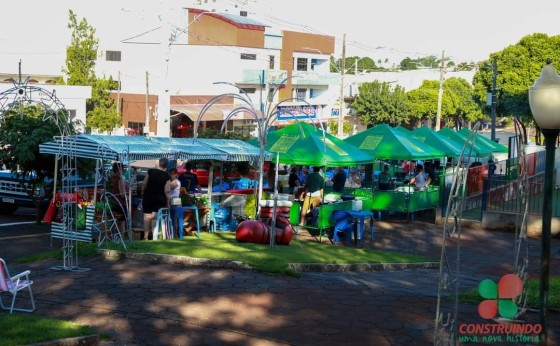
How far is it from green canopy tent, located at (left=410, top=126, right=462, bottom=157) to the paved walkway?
14.6m

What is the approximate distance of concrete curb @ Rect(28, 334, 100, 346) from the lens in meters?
6.77

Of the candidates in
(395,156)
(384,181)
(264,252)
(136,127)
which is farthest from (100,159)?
(136,127)

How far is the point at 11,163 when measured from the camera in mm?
17906

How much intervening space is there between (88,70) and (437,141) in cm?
2586

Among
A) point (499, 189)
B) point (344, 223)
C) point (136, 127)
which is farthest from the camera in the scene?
point (136, 127)

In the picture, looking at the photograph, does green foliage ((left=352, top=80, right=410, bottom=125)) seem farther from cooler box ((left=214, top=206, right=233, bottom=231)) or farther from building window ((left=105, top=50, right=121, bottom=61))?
cooler box ((left=214, top=206, right=233, bottom=231))

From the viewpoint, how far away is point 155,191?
13680 millimetres

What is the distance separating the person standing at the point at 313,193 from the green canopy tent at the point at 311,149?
0.41 metres

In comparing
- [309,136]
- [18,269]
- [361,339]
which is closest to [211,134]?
[309,136]

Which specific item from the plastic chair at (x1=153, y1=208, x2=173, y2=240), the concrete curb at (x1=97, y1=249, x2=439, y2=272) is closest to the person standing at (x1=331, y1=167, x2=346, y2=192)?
the plastic chair at (x1=153, y1=208, x2=173, y2=240)

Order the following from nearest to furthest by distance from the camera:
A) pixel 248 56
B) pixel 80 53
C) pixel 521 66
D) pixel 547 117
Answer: pixel 547 117, pixel 521 66, pixel 80 53, pixel 248 56

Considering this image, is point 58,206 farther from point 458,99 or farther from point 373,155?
point 458,99

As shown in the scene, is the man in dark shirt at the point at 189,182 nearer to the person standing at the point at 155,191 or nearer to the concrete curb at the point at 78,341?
the person standing at the point at 155,191

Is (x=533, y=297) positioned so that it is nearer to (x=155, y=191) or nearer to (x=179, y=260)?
(x=179, y=260)
